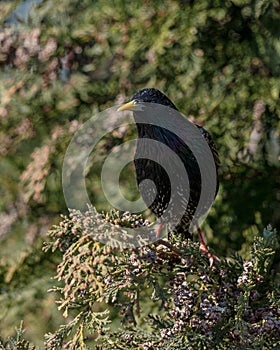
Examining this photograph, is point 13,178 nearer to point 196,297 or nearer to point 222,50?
point 222,50

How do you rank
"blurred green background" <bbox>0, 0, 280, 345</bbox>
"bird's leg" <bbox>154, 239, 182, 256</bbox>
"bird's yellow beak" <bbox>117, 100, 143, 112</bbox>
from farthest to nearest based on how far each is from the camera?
"blurred green background" <bbox>0, 0, 280, 345</bbox> < "bird's yellow beak" <bbox>117, 100, 143, 112</bbox> < "bird's leg" <bbox>154, 239, 182, 256</bbox>

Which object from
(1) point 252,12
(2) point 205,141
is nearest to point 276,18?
(1) point 252,12

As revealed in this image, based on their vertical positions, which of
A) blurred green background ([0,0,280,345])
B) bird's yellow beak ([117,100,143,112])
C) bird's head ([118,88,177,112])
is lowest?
blurred green background ([0,0,280,345])

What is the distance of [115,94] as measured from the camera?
222 cm

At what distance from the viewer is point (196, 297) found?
122cm

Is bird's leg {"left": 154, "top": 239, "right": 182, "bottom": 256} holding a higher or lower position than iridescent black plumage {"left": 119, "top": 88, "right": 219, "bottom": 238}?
higher

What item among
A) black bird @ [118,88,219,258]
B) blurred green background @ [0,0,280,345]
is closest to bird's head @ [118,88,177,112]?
black bird @ [118,88,219,258]

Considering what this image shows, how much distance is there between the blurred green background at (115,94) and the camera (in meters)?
2.12

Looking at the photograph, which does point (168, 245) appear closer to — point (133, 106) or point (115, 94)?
point (133, 106)

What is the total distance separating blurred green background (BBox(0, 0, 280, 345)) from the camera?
212cm

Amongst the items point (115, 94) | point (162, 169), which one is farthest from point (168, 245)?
point (115, 94)

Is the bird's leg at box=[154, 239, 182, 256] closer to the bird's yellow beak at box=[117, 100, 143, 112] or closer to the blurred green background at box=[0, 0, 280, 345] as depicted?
the bird's yellow beak at box=[117, 100, 143, 112]

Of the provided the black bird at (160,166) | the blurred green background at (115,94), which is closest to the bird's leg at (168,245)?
the black bird at (160,166)

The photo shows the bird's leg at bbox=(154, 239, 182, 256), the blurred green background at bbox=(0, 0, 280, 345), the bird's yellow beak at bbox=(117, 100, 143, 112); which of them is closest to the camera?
the bird's leg at bbox=(154, 239, 182, 256)
